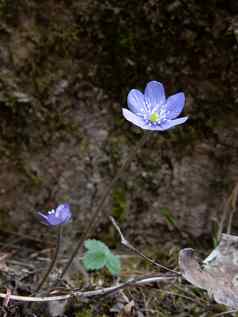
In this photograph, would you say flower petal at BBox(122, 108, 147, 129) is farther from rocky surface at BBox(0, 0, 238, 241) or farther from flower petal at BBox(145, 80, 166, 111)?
rocky surface at BBox(0, 0, 238, 241)

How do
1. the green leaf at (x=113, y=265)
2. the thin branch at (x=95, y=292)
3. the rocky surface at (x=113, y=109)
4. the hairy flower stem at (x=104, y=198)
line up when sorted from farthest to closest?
the rocky surface at (x=113, y=109) → the green leaf at (x=113, y=265) → the thin branch at (x=95, y=292) → the hairy flower stem at (x=104, y=198)

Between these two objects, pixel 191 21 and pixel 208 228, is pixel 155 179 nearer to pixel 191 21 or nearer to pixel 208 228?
pixel 208 228

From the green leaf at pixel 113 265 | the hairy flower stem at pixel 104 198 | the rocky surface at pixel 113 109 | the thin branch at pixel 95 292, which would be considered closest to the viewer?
the hairy flower stem at pixel 104 198

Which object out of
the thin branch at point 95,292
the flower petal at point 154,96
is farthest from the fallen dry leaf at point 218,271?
the flower petal at point 154,96

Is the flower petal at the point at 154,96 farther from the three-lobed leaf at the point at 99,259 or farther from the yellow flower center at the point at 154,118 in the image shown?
the three-lobed leaf at the point at 99,259

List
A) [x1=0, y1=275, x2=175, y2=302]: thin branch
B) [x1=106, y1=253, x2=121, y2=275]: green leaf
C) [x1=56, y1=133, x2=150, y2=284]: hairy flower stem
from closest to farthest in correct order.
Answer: [x1=56, y1=133, x2=150, y2=284]: hairy flower stem
[x1=0, y1=275, x2=175, y2=302]: thin branch
[x1=106, y1=253, x2=121, y2=275]: green leaf

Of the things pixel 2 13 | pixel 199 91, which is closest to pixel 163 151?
pixel 199 91

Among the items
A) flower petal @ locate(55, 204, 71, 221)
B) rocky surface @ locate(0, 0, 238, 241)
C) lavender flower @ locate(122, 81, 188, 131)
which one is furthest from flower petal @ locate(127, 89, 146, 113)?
flower petal @ locate(55, 204, 71, 221)

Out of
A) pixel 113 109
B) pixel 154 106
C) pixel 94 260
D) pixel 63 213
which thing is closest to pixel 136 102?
pixel 154 106
